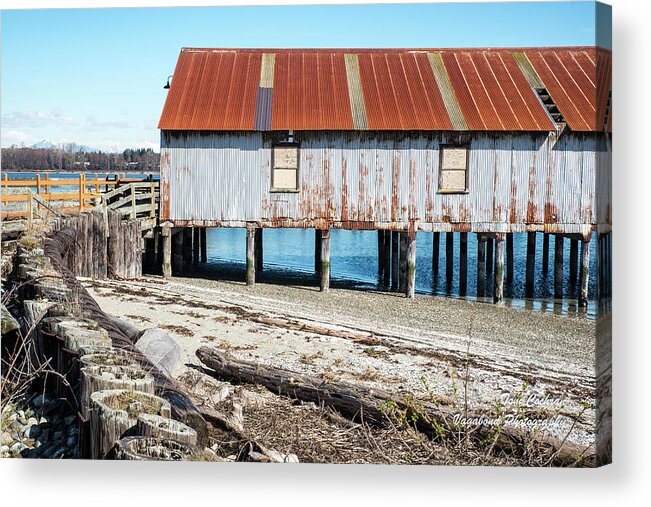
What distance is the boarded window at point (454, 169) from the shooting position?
18.0 meters

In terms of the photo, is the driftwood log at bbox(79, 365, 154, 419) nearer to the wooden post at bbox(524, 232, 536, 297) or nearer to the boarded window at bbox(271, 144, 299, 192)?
the boarded window at bbox(271, 144, 299, 192)

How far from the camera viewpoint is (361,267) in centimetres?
2855

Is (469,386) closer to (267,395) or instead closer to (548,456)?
(548,456)

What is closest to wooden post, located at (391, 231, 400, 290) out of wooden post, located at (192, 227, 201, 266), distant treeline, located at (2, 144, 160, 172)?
wooden post, located at (192, 227, 201, 266)

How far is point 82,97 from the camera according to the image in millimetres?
10992

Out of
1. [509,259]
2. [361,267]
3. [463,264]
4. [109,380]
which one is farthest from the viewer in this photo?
[361,267]

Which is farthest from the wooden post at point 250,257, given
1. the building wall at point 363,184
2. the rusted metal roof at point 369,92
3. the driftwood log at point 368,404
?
the driftwood log at point 368,404

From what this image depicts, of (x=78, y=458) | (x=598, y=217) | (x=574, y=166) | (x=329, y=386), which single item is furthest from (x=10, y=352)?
(x=574, y=166)

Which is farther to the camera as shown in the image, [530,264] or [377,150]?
[530,264]

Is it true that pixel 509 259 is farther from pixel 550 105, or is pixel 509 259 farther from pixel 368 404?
pixel 368 404

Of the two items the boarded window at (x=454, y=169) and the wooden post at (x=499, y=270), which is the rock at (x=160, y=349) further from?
the wooden post at (x=499, y=270)

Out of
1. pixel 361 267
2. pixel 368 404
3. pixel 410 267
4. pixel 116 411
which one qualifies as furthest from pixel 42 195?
pixel 361 267

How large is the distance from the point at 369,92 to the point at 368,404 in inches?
349

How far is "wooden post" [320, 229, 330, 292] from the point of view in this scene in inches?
752
